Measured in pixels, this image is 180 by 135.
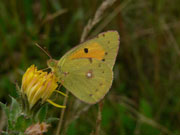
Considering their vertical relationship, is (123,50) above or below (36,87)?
below

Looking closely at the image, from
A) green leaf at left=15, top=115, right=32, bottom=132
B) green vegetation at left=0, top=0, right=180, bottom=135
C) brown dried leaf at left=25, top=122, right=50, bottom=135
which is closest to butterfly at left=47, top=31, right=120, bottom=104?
green leaf at left=15, top=115, right=32, bottom=132

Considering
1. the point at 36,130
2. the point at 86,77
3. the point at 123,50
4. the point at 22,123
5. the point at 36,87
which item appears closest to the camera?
the point at 36,130

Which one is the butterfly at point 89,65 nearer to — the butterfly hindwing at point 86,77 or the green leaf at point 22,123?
the butterfly hindwing at point 86,77

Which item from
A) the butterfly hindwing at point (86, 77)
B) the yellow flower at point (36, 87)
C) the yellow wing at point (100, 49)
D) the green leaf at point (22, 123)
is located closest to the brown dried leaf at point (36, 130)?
the green leaf at point (22, 123)

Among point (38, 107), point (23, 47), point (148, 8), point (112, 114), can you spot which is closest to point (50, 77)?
point (38, 107)

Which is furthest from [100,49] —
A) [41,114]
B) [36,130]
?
[36,130]

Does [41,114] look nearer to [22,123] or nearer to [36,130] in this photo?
[22,123]
